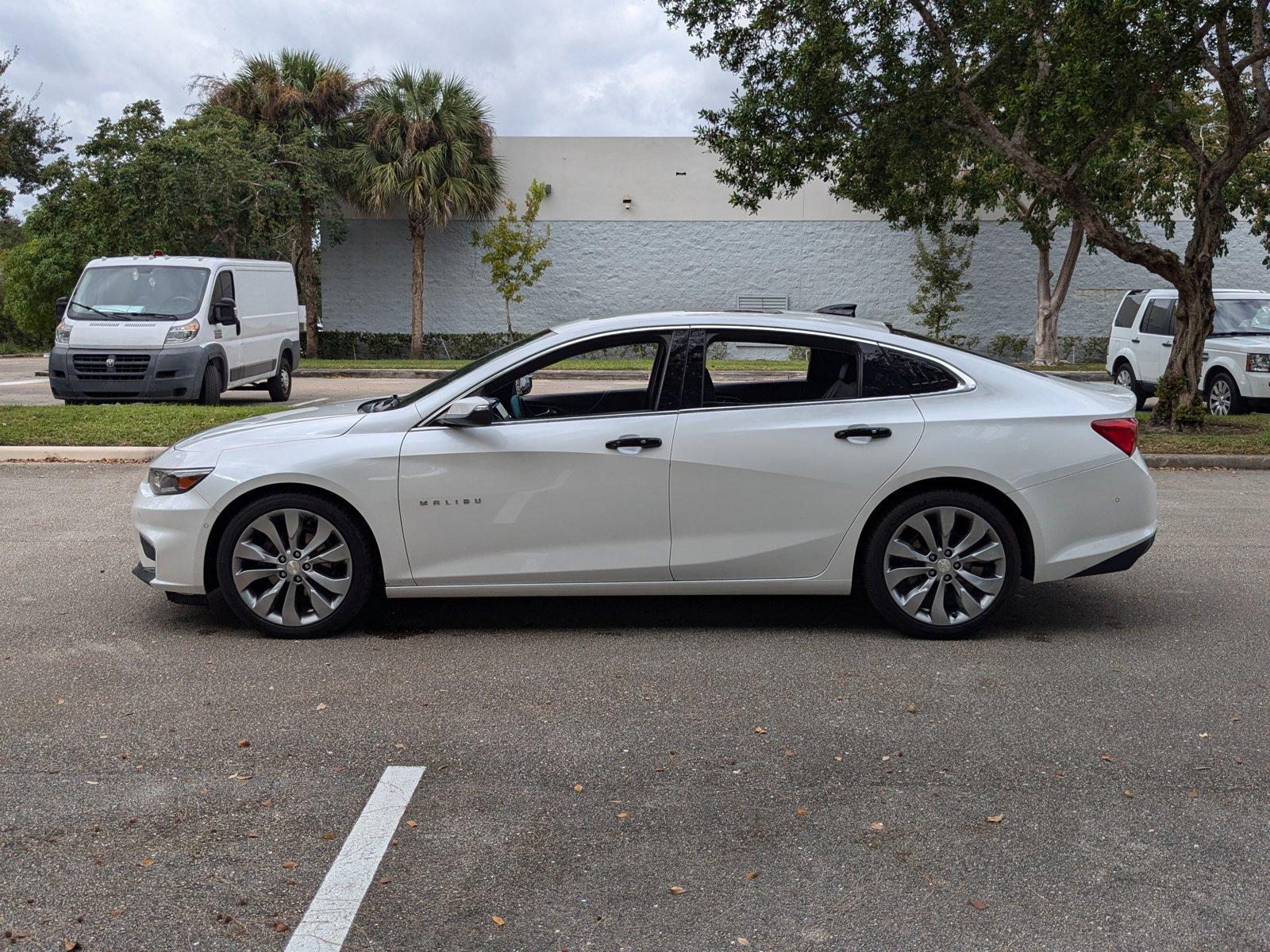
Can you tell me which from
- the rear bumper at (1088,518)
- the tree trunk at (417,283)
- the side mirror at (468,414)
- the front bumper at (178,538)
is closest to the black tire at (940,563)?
the rear bumper at (1088,518)

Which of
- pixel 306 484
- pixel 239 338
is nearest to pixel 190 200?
pixel 239 338

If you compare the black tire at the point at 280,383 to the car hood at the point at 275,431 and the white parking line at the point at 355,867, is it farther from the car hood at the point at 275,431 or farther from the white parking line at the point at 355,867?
the white parking line at the point at 355,867

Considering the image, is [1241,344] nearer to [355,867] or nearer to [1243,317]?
[1243,317]

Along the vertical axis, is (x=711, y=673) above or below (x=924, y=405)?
below

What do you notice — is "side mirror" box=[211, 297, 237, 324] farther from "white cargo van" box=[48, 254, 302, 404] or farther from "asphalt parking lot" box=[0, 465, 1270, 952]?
"asphalt parking lot" box=[0, 465, 1270, 952]

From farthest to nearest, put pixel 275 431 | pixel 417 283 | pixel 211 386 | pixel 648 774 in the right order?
1. pixel 417 283
2. pixel 211 386
3. pixel 275 431
4. pixel 648 774

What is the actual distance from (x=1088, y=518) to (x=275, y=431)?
3.91m

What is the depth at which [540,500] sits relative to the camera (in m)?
5.72

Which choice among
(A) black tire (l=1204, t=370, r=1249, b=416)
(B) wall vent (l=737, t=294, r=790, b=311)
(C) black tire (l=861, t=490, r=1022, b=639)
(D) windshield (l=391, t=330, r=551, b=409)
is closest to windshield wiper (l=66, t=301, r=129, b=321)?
(D) windshield (l=391, t=330, r=551, b=409)

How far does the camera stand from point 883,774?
4188 mm

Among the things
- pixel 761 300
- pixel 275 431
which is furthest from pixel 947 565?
pixel 761 300

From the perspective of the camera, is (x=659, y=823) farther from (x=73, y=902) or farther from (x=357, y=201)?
(x=357, y=201)

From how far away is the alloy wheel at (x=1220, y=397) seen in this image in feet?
53.0

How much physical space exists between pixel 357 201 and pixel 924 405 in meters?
28.3
